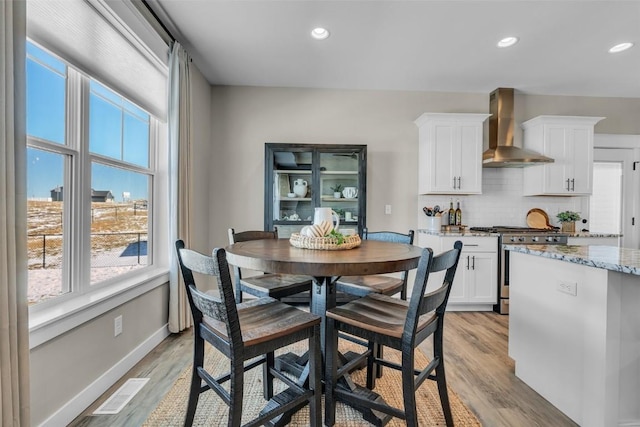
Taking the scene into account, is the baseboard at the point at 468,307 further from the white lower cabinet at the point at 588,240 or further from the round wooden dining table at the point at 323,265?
the round wooden dining table at the point at 323,265

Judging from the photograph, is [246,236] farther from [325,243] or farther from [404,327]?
[404,327]

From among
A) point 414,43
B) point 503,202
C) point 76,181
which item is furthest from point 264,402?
point 503,202

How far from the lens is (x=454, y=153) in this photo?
3.45 meters

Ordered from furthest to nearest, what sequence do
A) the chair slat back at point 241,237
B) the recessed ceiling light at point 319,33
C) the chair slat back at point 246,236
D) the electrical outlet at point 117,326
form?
the recessed ceiling light at point 319,33 → the chair slat back at point 246,236 → the chair slat back at point 241,237 → the electrical outlet at point 117,326

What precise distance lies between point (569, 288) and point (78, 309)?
2614 millimetres

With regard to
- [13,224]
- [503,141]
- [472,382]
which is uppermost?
[503,141]

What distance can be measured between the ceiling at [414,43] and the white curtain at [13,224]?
136cm

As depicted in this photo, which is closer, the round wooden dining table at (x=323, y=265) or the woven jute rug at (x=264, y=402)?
the round wooden dining table at (x=323, y=265)

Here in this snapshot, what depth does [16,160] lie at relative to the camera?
1103mm

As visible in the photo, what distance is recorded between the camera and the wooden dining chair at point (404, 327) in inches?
47.1

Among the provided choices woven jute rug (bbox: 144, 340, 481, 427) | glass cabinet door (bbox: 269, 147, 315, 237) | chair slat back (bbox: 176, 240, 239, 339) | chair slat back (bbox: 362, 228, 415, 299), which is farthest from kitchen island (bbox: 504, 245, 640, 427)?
glass cabinet door (bbox: 269, 147, 315, 237)

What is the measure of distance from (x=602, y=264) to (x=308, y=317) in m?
1.36

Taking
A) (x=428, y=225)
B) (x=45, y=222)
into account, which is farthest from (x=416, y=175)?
(x=45, y=222)

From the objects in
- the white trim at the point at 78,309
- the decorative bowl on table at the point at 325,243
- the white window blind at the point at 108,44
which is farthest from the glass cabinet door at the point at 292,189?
the decorative bowl on table at the point at 325,243
